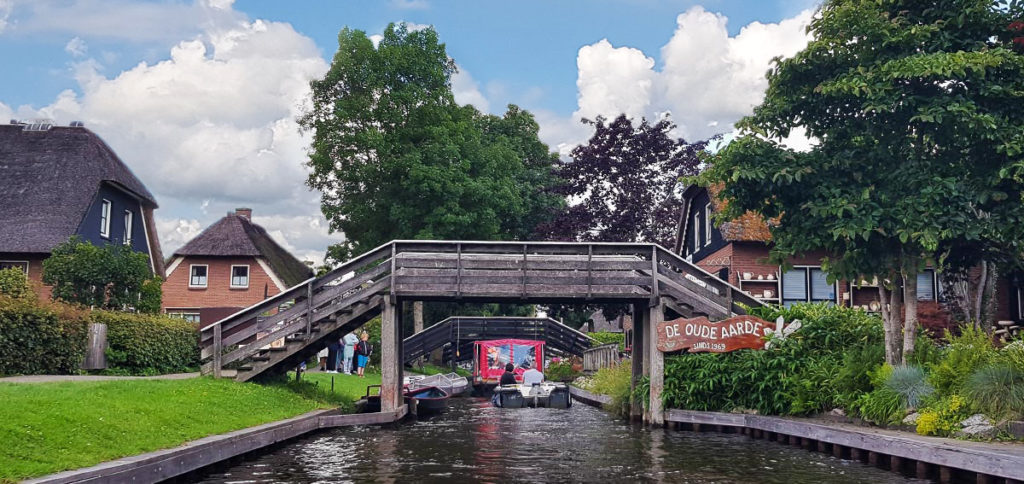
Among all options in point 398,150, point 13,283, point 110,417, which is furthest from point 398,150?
point 110,417

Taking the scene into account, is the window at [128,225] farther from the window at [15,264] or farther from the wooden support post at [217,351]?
the wooden support post at [217,351]

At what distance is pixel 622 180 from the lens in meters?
42.8

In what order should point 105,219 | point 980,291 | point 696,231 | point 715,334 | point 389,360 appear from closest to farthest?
point 715,334
point 389,360
point 980,291
point 105,219
point 696,231

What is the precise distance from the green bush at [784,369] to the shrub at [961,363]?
2.74 m

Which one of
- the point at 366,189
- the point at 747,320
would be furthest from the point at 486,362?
the point at 747,320

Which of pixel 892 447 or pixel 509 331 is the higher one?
pixel 509 331

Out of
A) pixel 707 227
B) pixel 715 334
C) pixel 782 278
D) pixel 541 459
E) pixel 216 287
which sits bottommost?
pixel 541 459

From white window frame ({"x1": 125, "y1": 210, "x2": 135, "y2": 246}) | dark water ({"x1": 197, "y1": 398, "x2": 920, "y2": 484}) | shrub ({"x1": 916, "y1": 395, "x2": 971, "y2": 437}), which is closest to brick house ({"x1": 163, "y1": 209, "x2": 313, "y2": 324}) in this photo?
white window frame ({"x1": 125, "y1": 210, "x2": 135, "y2": 246})

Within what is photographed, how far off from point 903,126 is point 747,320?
5.31 m

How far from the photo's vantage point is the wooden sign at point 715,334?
2092cm

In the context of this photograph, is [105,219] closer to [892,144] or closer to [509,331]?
[509,331]

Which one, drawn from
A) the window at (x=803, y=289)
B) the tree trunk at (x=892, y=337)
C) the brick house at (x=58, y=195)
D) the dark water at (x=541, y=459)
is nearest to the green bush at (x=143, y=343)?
the dark water at (x=541, y=459)

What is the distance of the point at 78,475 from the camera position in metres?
9.80

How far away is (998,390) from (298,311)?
14.6 metres
